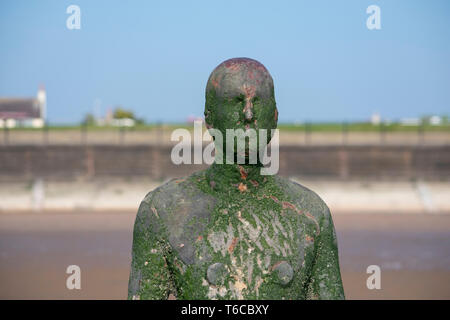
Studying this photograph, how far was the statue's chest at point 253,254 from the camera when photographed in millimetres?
3193

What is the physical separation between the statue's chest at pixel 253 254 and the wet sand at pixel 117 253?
12081 millimetres

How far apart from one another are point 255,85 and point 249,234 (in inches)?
27.9

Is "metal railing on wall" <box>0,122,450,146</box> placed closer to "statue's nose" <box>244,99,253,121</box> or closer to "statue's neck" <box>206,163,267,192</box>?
"statue's neck" <box>206,163,267,192</box>

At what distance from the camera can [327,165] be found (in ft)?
103

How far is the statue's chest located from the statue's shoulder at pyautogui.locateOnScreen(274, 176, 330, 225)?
0.08m

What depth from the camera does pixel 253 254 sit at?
324cm

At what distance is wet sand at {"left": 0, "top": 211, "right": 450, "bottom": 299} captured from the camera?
52.7 ft

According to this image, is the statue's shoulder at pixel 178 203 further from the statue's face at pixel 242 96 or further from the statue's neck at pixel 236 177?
the statue's face at pixel 242 96

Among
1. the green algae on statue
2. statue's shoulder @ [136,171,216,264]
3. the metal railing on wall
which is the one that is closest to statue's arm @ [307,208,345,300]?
the green algae on statue

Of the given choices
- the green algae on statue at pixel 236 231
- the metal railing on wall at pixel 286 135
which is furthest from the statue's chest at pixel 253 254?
the metal railing on wall at pixel 286 135

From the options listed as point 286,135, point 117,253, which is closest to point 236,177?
point 117,253

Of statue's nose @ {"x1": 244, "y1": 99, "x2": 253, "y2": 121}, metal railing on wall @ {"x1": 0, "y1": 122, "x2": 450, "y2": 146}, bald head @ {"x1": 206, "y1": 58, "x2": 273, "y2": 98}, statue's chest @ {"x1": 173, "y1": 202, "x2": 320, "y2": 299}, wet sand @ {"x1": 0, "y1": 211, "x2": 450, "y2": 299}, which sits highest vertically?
bald head @ {"x1": 206, "y1": 58, "x2": 273, "y2": 98}

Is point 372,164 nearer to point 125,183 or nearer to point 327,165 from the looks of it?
point 327,165

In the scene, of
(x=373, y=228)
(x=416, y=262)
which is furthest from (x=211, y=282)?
(x=373, y=228)
